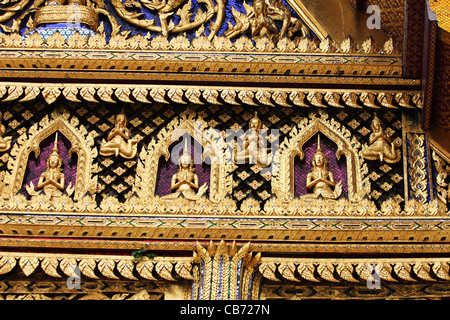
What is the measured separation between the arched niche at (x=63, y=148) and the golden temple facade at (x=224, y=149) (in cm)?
1

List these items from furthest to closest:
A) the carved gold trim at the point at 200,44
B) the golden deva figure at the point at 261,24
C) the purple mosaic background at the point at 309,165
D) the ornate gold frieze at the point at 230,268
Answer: the golden deva figure at the point at 261,24
the carved gold trim at the point at 200,44
the purple mosaic background at the point at 309,165
the ornate gold frieze at the point at 230,268

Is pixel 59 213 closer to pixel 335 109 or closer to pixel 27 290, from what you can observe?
→ pixel 27 290

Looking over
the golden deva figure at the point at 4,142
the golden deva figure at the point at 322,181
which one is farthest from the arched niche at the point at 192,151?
the golden deva figure at the point at 4,142

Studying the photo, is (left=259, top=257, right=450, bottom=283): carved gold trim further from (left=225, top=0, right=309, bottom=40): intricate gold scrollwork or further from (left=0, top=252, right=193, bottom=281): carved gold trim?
(left=225, top=0, right=309, bottom=40): intricate gold scrollwork

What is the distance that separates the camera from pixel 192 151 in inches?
291

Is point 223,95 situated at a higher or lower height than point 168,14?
lower

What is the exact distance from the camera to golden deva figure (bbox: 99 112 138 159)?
7.34 meters

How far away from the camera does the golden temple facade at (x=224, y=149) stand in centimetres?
669

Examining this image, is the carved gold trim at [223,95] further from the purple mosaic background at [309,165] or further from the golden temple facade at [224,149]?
the purple mosaic background at [309,165]

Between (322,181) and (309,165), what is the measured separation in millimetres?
228

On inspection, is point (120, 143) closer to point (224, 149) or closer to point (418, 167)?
point (224, 149)

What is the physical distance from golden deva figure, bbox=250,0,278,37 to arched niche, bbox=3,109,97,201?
169 centimetres

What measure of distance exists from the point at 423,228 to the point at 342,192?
0.70 meters

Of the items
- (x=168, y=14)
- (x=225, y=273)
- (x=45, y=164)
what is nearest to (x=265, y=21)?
(x=168, y=14)
